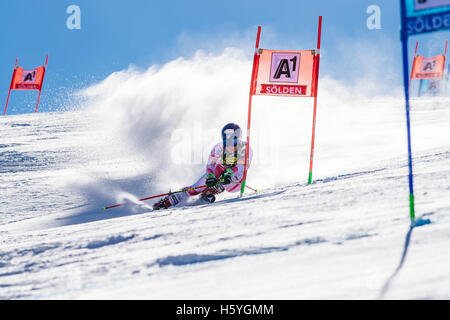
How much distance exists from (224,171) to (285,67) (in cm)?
174

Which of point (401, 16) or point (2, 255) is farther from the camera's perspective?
point (2, 255)

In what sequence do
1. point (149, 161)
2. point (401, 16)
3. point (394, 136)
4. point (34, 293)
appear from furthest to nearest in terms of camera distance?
1. point (394, 136)
2. point (149, 161)
3. point (401, 16)
4. point (34, 293)

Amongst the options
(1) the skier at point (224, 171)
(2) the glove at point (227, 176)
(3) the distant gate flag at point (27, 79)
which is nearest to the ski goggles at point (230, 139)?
(1) the skier at point (224, 171)

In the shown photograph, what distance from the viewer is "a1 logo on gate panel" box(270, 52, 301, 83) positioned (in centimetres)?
653

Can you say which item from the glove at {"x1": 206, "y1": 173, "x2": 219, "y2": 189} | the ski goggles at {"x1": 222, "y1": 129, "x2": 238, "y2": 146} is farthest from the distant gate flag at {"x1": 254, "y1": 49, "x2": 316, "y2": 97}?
the glove at {"x1": 206, "y1": 173, "x2": 219, "y2": 189}

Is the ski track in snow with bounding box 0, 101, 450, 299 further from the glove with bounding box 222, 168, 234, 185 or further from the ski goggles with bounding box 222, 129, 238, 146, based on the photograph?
the ski goggles with bounding box 222, 129, 238, 146

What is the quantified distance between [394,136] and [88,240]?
1119 cm

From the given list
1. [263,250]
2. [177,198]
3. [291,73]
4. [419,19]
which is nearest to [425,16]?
[419,19]

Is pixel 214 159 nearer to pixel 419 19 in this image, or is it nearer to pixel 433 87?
pixel 419 19

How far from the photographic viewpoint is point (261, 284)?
273 centimetres

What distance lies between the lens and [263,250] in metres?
3.34

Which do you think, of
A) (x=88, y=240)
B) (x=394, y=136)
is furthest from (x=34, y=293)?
(x=394, y=136)
